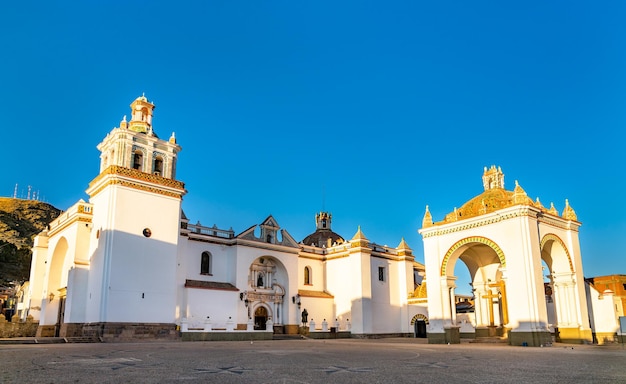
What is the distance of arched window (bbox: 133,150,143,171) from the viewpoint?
1038 inches

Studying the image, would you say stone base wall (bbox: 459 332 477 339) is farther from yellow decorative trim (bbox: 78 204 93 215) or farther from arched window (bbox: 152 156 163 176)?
yellow decorative trim (bbox: 78 204 93 215)

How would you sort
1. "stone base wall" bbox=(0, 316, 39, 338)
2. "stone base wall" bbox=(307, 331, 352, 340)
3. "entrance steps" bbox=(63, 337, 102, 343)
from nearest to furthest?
"entrance steps" bbox=(63, 337, 102, 343), "stone base wall" bbox=(0, 316, 39, 338), "stone base wall" bbox=(307, 331, 352, 340)

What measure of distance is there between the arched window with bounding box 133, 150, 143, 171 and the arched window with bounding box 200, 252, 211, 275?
295 inches

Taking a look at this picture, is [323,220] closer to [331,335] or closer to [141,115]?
[331,335]

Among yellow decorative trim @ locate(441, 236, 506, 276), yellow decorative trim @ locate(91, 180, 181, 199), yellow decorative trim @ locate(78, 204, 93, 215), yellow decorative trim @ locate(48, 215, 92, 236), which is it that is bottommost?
yellow decorative trim @ locate(441, 236, 506, 276)

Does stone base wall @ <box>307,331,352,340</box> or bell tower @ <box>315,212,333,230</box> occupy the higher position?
bell tower @ <box>315,212,333,230</box>

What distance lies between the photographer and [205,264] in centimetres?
3128

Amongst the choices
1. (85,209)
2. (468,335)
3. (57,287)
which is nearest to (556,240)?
(468,335)

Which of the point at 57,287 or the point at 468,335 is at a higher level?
the point at 57,287

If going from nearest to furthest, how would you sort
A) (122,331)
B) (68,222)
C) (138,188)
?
(122,331) < (138,188) < (68,222)

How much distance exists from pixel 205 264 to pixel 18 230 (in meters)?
68.5

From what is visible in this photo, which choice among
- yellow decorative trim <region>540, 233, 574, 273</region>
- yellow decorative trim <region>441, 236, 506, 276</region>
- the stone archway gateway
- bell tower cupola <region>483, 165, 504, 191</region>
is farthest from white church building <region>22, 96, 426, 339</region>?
yellow decorative trim <region>540, 233, 574, 273</region>

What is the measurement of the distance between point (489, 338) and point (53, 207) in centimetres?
9980

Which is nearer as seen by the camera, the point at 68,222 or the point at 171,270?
the point at 171,270
